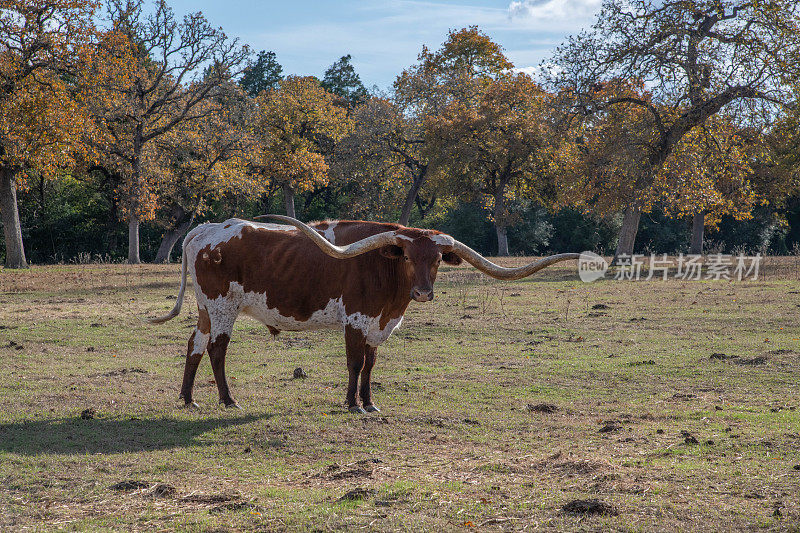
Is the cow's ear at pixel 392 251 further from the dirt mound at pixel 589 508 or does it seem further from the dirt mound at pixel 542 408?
the dirt mound at pixel 589 508

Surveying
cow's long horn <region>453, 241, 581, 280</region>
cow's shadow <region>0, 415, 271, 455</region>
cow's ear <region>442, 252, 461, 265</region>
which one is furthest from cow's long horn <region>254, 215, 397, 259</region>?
cow's shadow <region>0, 415, 271, 455</region>

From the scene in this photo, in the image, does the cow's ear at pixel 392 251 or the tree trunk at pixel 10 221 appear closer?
the cow's ear at pixel 392 251

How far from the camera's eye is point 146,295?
21.2 metres

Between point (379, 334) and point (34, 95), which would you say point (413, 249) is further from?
point (34, 95)

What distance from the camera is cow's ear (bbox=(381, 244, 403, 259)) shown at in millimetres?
8750

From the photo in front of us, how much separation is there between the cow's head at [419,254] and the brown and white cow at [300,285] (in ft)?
0.13

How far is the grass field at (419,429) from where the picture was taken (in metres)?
5.59

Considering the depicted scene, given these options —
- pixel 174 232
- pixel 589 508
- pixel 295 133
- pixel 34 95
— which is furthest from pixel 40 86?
pixel 589 508

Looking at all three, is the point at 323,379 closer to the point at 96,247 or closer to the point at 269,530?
the point at 269,530

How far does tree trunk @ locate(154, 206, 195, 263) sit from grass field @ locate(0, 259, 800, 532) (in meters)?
26.8

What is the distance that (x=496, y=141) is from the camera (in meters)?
43.2

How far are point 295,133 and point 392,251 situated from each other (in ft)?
137

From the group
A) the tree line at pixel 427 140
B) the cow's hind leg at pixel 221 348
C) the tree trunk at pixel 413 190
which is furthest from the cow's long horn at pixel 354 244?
the tree trunk at pixel 413 190

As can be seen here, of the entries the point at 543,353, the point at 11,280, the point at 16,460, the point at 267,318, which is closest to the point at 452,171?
the point at 11,280
